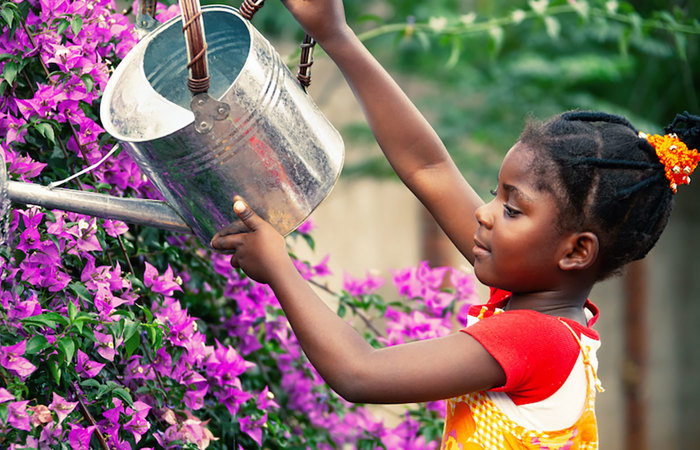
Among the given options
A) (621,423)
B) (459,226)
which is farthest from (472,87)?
(459,226)

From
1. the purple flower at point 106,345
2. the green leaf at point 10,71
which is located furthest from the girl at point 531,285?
the green leaf at point 10,71

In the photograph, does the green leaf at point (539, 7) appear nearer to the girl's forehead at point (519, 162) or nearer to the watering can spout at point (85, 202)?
the girl's forehead at point (519, 162)

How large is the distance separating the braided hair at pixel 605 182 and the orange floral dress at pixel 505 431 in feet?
0.55

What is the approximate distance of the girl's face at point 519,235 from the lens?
50.7 inches

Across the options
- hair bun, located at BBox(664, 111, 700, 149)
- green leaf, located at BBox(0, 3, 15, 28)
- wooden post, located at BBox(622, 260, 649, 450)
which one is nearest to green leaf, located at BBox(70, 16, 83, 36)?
green leaf, located at BBox(0, 3, 15, 28)

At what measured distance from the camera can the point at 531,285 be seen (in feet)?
4.39

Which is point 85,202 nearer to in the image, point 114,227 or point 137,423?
point 114,227

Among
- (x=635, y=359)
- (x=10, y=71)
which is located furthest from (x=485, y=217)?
(x=635, y=359)

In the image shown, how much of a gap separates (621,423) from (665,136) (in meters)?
5.34

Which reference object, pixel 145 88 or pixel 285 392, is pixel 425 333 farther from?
pixel 145 88

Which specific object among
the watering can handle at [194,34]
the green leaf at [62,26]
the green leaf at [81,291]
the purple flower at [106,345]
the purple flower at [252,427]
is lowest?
the purple flower at [252,427]

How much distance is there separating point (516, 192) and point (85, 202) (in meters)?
0.69

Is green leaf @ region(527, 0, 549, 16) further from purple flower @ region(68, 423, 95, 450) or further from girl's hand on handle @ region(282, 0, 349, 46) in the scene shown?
purple flower @ region(68, 423, 95, 450)

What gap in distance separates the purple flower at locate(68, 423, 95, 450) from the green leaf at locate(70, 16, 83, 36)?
2.26 ft
